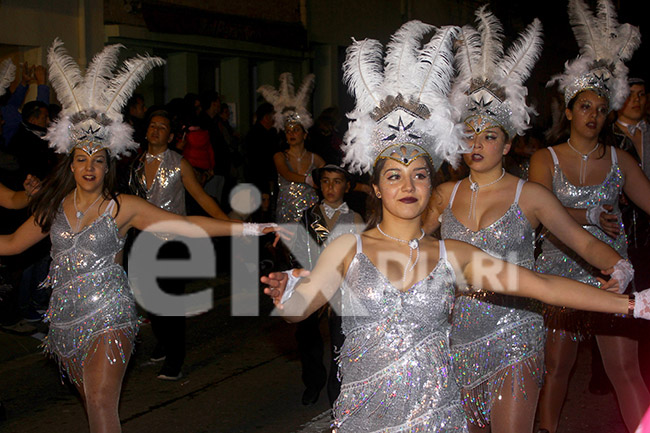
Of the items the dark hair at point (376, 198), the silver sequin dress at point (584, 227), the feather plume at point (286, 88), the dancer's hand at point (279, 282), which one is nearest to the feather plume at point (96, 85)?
Result: the dark hair at point (376, 198)

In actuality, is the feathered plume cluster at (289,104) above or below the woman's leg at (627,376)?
Result: above

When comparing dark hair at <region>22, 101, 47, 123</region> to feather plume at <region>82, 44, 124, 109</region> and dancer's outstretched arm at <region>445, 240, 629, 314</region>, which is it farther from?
dancer's outstretched arm at <region>445, 240, 629, 314</region>

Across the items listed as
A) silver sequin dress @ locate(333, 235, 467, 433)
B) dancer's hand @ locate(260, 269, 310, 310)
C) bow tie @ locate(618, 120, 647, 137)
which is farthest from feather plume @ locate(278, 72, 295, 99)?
dancer's hand @ locate(260, 269, 310, 310)

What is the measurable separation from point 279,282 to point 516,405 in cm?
162

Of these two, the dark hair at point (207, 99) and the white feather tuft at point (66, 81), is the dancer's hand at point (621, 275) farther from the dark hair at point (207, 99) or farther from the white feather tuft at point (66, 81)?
the dark hair at point (207, 99)

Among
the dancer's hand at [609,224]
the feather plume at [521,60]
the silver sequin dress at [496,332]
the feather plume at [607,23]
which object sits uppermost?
the feather plume at [607,23]

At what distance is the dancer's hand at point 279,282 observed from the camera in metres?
3.17

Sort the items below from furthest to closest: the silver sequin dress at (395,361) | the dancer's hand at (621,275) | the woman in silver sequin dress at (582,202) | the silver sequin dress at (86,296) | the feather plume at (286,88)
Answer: the feather plume at (286,88) < the woman in silver sequin dress at (582,202) < the silver sequin dress at (86,296) < the dancer's hand at (621,275) < the silver sequin dress at (395,361)

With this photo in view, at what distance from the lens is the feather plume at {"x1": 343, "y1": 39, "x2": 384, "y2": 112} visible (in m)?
3.60

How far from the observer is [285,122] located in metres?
8.88

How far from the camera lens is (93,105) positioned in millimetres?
4852

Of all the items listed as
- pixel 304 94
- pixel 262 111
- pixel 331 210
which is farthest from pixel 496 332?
pixel 262 111

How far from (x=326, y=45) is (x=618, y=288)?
15.5m

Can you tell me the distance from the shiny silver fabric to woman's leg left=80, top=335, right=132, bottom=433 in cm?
276
